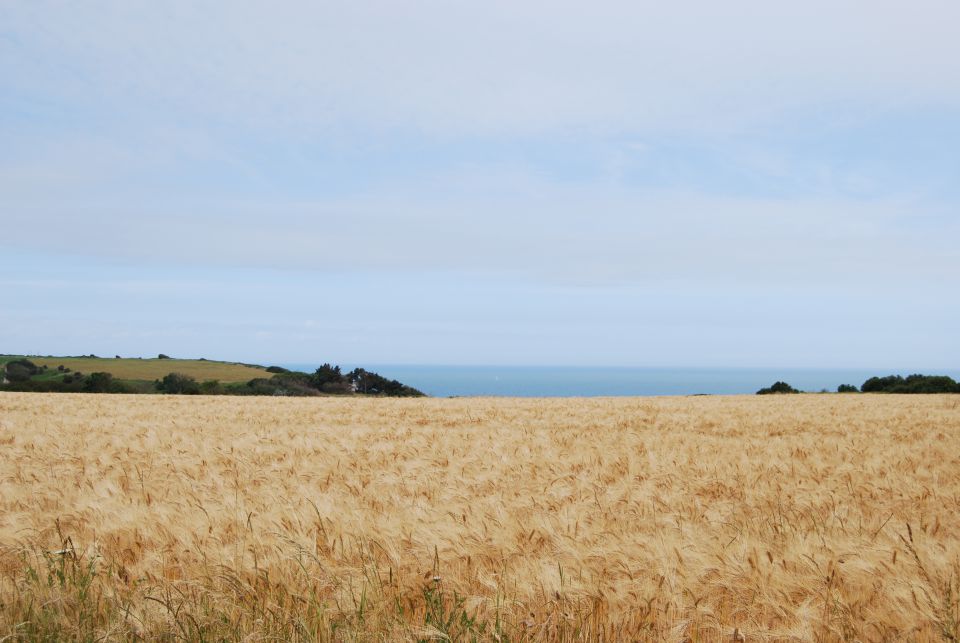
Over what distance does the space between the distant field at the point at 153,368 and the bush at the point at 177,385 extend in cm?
393

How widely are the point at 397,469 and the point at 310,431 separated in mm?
4476

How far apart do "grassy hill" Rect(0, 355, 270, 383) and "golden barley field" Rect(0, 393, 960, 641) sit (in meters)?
40.1

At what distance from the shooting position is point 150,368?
178 feet

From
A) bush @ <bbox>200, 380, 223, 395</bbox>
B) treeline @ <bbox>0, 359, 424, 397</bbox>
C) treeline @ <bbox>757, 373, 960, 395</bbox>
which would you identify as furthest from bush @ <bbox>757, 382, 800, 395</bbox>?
bush @ <bbox>200, 380, 223, 395</bbox>

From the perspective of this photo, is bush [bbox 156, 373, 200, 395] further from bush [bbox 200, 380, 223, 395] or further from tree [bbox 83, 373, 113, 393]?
tree [bbox 83, 373, 113, 393]

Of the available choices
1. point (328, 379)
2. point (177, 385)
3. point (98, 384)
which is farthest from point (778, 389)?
point (98, 384)

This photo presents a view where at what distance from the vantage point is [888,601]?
9.52ft

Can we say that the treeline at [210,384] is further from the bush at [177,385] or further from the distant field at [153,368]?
the distant field at [153,368]

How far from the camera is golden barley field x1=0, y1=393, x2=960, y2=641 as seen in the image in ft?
9.27

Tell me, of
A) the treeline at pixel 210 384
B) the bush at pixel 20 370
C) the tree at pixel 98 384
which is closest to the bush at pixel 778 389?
the treeline at pixel 210 384

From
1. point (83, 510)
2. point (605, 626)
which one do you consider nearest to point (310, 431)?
point (83, 510)

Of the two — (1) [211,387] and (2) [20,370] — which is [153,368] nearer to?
(2) [20,370]

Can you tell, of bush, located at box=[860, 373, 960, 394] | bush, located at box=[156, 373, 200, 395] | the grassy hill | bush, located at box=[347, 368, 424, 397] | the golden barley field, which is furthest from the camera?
the grassy hill

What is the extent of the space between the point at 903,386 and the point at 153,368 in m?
56.2
